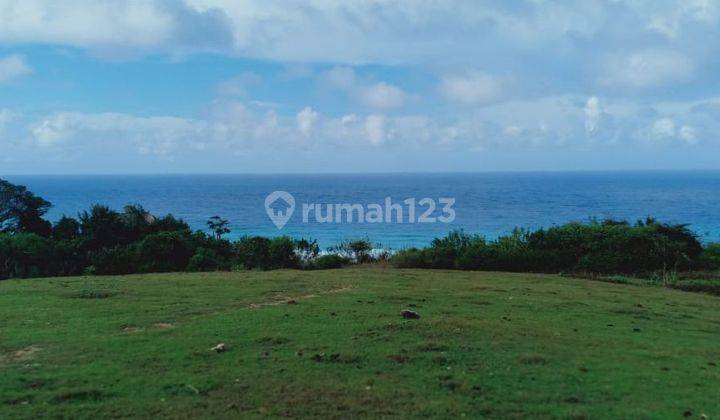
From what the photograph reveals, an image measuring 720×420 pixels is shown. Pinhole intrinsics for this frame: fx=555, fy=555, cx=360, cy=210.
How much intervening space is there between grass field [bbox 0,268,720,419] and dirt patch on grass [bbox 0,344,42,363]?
0.08 feet

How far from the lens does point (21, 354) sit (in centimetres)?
756

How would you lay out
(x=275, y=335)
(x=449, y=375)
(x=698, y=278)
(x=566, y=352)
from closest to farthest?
(x=449, y=375), (x=566, y=352), (x=275, y=335), (x=698, y=278)

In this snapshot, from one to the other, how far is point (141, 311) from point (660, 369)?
865 centimetres

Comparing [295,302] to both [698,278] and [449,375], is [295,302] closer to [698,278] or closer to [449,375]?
[449,375]

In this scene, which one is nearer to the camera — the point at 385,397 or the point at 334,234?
the point at 385,397

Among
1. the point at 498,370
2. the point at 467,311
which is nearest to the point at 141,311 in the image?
the point at 467,311

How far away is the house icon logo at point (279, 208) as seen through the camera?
74.0 meters

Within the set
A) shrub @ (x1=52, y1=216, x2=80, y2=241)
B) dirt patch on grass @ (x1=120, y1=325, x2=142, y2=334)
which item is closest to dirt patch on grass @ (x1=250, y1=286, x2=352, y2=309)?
dirt patch on grass @ (x1=120, y1=325, x2=142, y2=334)

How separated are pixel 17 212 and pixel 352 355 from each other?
28.5m

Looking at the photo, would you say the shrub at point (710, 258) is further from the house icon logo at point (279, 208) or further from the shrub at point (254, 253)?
the house icon logo at point (279, 208)

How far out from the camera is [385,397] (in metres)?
5.98

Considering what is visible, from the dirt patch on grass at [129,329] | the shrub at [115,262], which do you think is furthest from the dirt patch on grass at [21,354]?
the shrub at [115,262]

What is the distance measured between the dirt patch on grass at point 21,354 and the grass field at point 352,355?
3 centimetres

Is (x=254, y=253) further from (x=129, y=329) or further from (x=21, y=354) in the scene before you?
(x=21, y=354)
